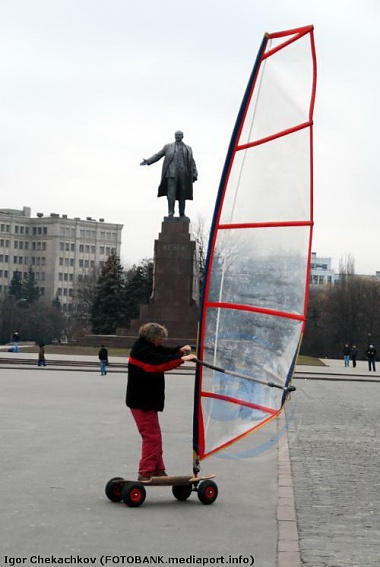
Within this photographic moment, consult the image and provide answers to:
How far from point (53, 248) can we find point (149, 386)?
540 feet

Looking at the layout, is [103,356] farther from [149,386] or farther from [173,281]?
[149,386]

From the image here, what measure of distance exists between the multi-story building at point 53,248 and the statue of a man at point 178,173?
407ft

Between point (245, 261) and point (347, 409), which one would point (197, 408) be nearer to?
point (245, 261)

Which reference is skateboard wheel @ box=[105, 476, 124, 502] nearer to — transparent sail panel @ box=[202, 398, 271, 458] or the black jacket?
the black jacket

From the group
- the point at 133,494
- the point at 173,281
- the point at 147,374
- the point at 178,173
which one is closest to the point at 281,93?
the point at 147,374

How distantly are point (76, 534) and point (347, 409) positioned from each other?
14973mm

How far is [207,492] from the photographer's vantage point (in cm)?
866

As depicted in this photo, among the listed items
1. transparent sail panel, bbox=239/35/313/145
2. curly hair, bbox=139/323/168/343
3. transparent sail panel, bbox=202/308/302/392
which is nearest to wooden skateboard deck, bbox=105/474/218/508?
transparent sail panel, bbox=202/308/302/392

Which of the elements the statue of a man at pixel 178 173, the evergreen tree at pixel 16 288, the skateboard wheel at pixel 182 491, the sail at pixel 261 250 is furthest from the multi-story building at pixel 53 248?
the sail at pixel 261 250

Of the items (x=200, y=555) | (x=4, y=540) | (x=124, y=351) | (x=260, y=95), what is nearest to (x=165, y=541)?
(x=200, y=555)

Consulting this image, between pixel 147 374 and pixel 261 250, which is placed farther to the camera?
pixel 147 374

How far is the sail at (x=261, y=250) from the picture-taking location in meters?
7.75

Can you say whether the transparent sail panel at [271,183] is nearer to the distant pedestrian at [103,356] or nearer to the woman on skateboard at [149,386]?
the woman on skateboard at [149,386]

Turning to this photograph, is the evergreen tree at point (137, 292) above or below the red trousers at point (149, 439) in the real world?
above
